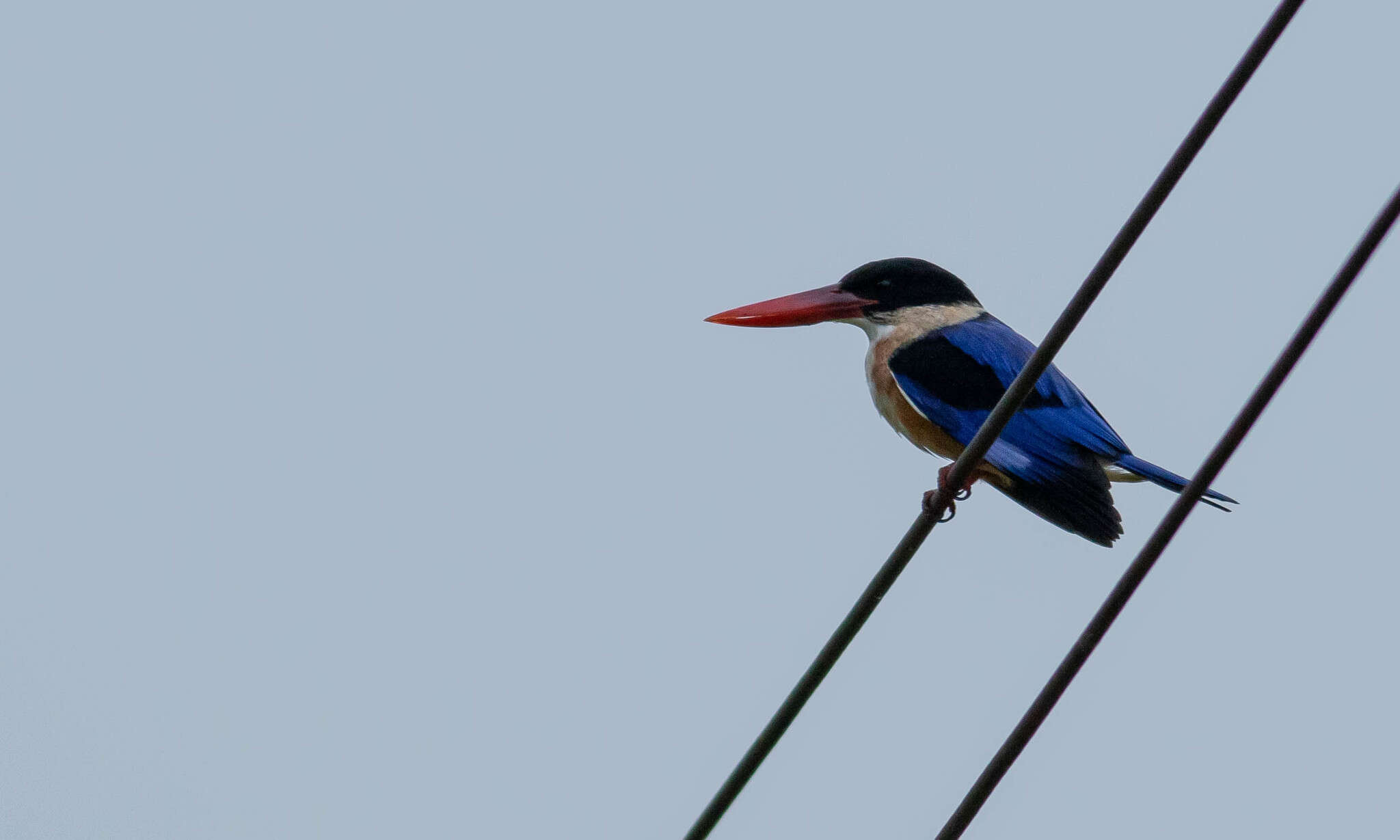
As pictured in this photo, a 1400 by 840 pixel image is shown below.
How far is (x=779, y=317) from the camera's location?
18.2ft

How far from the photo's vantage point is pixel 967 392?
475 centimetres

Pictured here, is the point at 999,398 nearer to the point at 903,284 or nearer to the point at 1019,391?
the point at 903,284

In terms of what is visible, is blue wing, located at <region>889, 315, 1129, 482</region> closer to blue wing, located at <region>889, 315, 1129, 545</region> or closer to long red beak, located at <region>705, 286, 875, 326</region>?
blue wing, located at <region>889, 315, 1129, 545</region>

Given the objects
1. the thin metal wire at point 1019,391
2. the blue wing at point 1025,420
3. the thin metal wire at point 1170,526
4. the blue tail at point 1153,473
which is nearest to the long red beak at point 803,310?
the blue wing at point 1025,420

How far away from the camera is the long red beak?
5516 mm

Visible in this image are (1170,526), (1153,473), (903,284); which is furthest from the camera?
(903,284)

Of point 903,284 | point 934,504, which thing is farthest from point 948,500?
point 903,284

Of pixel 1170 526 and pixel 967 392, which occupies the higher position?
pixel 967 392

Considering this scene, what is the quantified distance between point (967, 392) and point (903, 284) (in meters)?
0.82

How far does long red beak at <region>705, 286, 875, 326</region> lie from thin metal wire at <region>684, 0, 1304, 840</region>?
280 cm

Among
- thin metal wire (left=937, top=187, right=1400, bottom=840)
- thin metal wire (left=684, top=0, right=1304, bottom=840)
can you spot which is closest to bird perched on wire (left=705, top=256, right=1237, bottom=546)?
thin metal wire (left=684, top=0, right=1304, bottom=840)

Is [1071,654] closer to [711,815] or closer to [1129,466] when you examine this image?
[711,815]

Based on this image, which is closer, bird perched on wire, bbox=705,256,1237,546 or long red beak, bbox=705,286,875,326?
bird perched on wire, bbox=705,256,1237,546

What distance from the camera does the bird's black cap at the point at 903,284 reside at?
5445 millimetres
